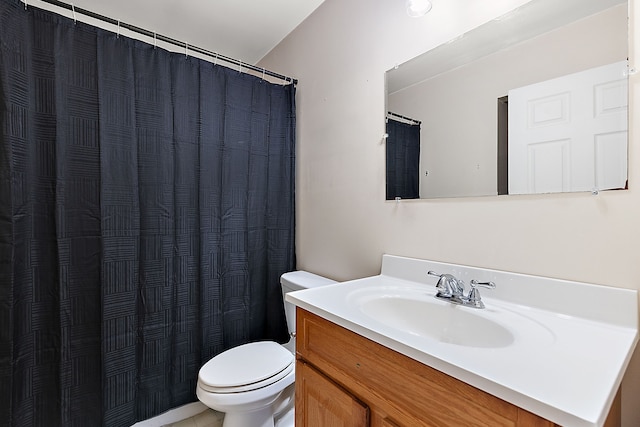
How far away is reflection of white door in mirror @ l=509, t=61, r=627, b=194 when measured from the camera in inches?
31.3

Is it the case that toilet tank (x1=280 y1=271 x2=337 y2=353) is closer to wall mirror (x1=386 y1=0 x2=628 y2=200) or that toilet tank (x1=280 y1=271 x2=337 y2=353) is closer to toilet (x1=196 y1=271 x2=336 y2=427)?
toilet (x1=196 y1=271 x2=336 y2=427)

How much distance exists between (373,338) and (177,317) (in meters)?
1.21

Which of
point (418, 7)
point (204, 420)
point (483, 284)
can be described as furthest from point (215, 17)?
point (204, 420)

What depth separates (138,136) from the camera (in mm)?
1420

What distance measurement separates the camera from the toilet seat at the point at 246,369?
1.23 meters

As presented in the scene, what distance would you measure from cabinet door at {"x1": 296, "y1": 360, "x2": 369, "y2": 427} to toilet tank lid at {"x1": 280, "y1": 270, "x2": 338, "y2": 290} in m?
0.57

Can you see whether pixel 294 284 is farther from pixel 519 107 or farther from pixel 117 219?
pixel 519 107

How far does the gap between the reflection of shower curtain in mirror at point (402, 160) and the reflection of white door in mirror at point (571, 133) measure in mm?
364

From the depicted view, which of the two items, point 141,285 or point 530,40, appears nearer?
point 530,40

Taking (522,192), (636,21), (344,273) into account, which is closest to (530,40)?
(636,21)

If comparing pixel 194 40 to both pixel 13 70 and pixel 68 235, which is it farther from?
pixel 68 235

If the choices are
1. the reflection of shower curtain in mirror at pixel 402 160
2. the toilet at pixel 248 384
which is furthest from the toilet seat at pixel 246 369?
the reflection of shower curtain in mirror at pixel 402 160

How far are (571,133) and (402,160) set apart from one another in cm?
59

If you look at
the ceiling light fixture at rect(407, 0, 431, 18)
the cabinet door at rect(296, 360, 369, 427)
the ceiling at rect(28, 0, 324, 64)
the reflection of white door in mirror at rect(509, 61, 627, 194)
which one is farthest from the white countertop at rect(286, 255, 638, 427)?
the ceiling at rect(28, 0, 324, 64)
